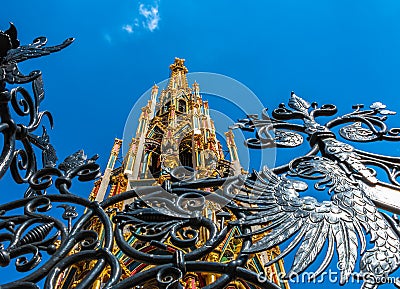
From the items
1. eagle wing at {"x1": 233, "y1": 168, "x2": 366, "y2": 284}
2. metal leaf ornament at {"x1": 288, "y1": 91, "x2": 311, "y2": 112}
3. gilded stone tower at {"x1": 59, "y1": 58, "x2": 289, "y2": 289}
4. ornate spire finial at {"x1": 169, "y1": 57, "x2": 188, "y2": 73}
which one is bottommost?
eagle wing at {"x1": 233, "y1": 168, "x2": 366, "y2": 284}

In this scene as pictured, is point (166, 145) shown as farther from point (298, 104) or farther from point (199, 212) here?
point (199, 212)

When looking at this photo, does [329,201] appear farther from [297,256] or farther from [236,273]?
[236,273]

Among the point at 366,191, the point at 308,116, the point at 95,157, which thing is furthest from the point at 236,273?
the point at 308,116

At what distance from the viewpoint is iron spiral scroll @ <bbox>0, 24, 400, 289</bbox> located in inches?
73.4

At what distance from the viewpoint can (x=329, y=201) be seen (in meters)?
2.26

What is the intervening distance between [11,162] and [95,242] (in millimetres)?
842

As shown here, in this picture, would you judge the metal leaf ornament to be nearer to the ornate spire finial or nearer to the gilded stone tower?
the gilded stone tower

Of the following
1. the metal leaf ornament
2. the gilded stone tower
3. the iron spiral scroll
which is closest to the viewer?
the iron spiral scroll

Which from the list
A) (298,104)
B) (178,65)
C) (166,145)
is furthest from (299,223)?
(178,65)

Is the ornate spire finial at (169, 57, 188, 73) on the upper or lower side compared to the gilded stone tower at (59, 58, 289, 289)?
upper

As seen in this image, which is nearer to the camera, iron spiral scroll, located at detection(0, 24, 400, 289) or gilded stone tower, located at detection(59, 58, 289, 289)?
iron spiral scroll, located at detection(0, 24, 400, 289)

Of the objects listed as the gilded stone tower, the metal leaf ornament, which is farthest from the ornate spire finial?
the metal leaf ornament

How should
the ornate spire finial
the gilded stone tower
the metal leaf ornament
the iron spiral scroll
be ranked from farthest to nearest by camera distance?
the ornate spire finial, the gilded stone tower, the metal leaf ornament, the iron spiral scroll

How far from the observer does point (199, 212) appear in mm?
2230
